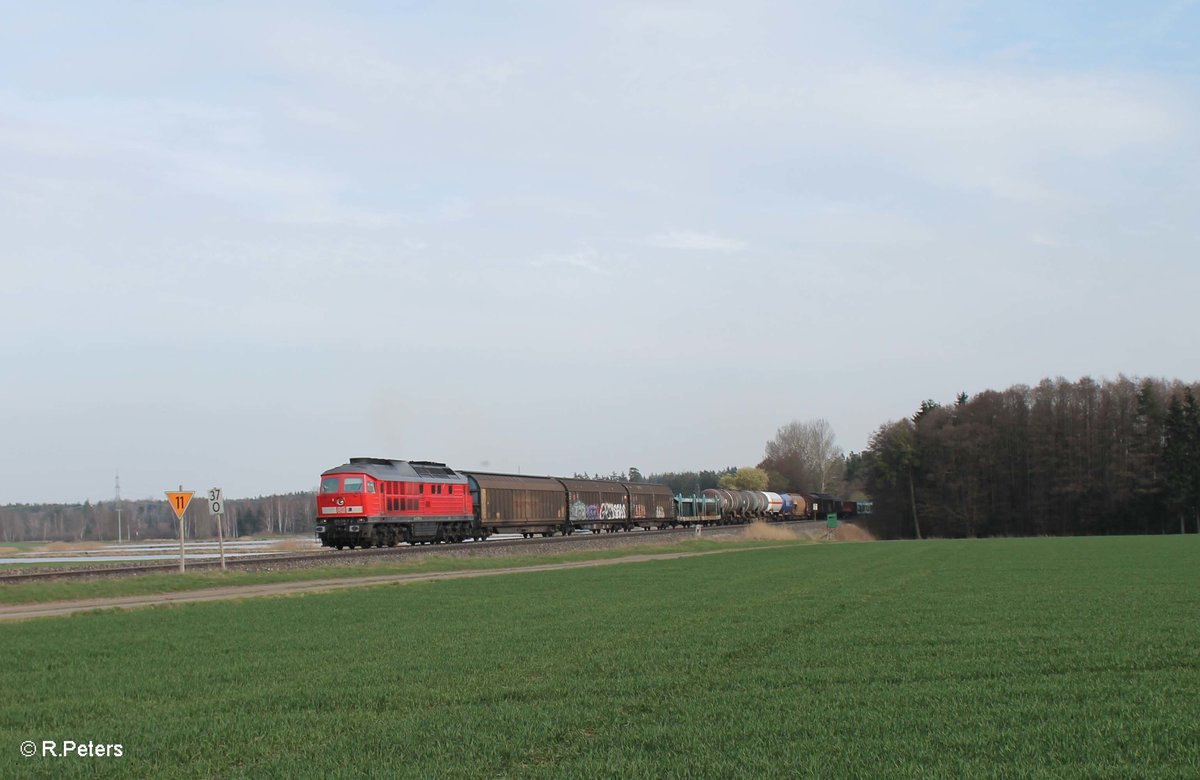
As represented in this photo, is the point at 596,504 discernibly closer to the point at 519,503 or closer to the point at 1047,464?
the point at 519,503

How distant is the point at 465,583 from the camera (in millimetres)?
31469

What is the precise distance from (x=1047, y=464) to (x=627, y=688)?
356 feet

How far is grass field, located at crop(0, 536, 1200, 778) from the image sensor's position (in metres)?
8.57

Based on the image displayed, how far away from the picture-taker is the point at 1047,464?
357 feet

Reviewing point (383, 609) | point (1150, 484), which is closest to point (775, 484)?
point (1150, 484)

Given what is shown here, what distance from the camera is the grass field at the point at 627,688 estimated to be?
28.1 feet

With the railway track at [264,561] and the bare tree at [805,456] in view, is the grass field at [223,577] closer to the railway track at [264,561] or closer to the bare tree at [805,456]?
the railway track at [264,561]

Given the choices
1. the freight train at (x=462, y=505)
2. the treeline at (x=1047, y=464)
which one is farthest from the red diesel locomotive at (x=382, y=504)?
the treeline at (x=1047, y=464)

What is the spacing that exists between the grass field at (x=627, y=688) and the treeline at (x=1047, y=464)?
286 feet

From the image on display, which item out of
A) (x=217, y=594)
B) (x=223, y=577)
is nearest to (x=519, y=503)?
(x=223, y=577)

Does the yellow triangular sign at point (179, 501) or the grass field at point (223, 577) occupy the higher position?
the yellow triangular sign at point (179, 501)

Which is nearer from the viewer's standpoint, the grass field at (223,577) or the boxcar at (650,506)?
the grass field at (223,577)

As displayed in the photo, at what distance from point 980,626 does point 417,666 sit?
9730 millimetres

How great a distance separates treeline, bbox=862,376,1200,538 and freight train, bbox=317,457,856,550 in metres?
39.5
